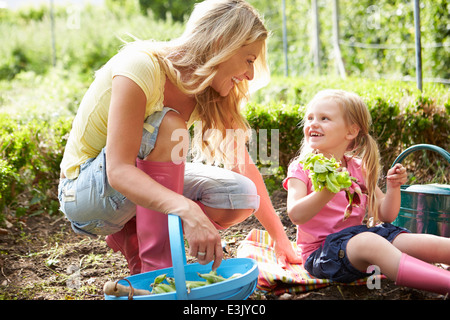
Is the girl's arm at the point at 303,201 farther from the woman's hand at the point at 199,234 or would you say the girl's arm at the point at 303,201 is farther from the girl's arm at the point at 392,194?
the woman's hand at the point at 199,234

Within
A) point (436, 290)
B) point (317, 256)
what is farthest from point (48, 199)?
point (436, 290)

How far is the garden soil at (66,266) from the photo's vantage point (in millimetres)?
2098

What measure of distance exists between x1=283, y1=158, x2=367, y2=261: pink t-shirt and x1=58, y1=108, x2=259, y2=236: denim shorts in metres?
0.24

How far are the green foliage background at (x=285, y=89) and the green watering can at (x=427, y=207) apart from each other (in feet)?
3.33

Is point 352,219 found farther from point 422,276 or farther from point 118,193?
point 118,193

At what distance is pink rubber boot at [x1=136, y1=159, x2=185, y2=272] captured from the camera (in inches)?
74.1

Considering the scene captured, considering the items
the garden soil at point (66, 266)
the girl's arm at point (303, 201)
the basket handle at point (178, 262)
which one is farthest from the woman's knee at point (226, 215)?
the basket handle at point (178, 262)

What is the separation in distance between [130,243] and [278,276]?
0.67 meters

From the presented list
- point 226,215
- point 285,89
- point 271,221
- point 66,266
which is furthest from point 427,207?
point 285,89

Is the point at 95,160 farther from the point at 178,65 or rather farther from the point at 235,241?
the point at 235,241

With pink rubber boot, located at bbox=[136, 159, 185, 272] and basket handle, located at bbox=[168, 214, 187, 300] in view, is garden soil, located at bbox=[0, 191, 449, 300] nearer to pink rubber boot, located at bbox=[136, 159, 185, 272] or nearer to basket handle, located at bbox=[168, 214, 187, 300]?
pink rubber boot, located at bbox=[136, 159, 185, 272]

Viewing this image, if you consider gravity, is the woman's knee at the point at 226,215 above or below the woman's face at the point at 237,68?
below

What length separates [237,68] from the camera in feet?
6.84

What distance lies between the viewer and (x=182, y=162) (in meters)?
2.02
